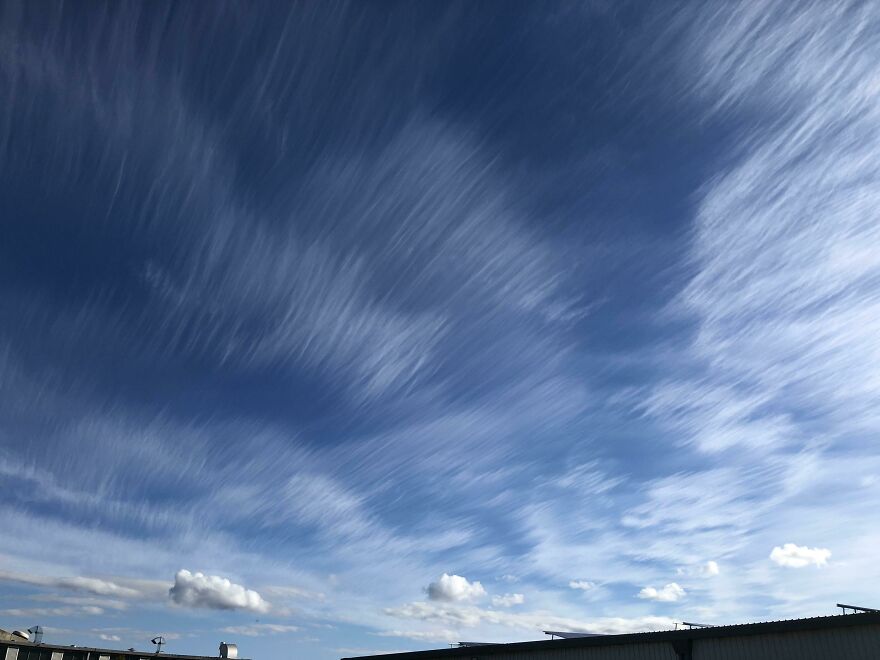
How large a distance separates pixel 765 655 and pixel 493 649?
63.0 ft

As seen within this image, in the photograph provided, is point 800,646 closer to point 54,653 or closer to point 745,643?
point 745,643

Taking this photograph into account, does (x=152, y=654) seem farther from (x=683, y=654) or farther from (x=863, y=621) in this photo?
(x=863, y=621)

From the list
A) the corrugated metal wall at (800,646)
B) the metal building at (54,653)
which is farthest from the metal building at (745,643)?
the metal building at (54,653)

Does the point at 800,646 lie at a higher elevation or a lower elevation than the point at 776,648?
higher

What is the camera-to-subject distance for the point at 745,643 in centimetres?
2894

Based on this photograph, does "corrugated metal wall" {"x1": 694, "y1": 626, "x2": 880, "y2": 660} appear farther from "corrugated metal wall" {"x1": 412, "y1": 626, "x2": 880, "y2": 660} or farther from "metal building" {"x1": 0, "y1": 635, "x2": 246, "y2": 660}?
"metal building" {"x1": 0, "y1": 635, "x2": 246, "y2": 660}

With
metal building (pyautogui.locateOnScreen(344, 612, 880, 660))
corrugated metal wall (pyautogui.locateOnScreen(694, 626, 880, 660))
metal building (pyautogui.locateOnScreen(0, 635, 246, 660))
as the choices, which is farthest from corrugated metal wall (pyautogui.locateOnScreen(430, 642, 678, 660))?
metal building (pyautogui.locateOnScreen(0, 635, 246, 660))

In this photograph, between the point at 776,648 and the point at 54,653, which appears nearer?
the point at 776,648

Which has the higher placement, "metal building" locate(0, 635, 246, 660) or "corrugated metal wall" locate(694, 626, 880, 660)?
"corrugated metal wall" locate(694, 626, 880, 660)

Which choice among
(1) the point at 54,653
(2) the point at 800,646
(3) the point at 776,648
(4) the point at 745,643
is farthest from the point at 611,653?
(1) the point at 54,653

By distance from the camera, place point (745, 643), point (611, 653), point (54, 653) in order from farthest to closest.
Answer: point (54, 653)
point (611, 653)
point (745, 643)

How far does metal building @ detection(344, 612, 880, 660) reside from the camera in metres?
25.8

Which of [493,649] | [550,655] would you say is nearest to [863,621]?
[550,655]

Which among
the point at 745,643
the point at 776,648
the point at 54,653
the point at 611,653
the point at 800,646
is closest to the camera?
the point at 800,646
